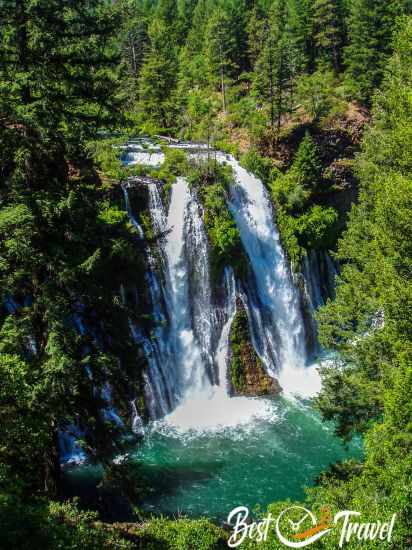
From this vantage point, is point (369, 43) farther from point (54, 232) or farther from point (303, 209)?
point (54, 232)

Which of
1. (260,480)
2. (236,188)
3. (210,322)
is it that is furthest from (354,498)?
(236,188)

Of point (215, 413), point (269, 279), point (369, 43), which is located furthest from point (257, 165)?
point (369, 43)

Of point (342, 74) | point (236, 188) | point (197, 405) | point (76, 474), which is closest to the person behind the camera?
point (76, 474)

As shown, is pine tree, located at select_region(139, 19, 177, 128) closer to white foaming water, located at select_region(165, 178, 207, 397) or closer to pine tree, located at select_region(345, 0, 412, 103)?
pine tree, located at select_region(345, 0, 412, 103)

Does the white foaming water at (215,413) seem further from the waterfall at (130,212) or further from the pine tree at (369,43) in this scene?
the pine tree at (369,43)

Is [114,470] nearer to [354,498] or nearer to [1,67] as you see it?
[354,498]

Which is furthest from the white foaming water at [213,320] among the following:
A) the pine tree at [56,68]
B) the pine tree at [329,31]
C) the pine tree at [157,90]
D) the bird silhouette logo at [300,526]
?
the pine tree at [329,31]
